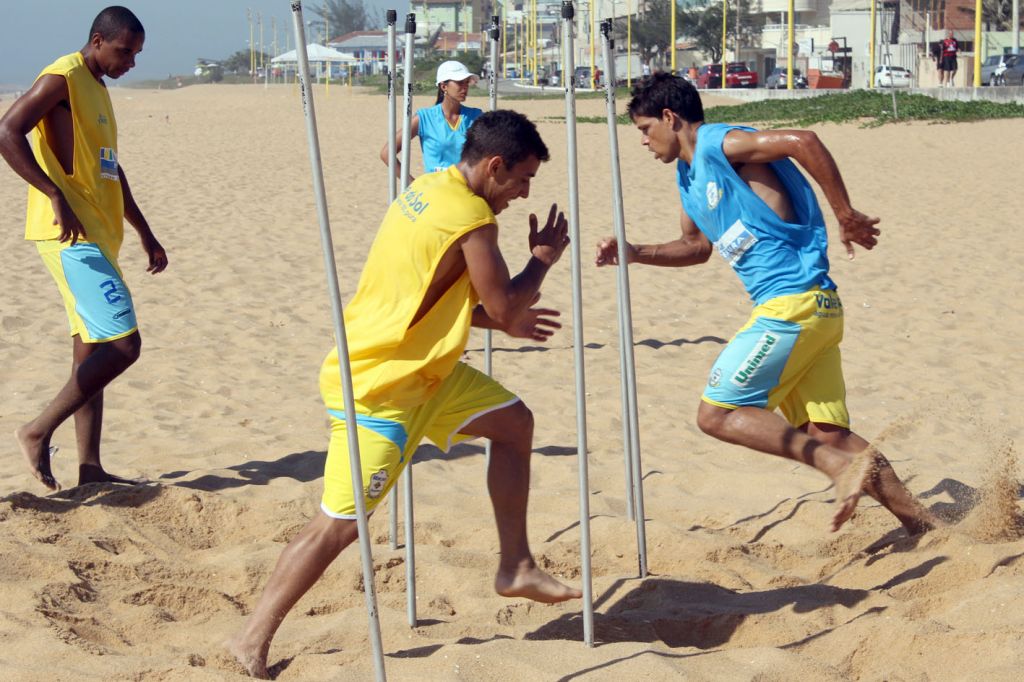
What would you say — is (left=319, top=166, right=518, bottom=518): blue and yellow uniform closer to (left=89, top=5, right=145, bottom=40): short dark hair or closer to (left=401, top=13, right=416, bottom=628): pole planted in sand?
(left=401, top=13, right=416, bottom=628): pole planted in sand

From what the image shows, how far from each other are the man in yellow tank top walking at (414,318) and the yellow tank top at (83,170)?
1874mm

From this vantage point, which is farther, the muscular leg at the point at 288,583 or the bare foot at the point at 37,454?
the bare foot at the point at 37,454

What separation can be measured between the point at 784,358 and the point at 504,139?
137 cm

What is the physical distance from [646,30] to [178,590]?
7117cm

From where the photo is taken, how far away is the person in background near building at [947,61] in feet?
122

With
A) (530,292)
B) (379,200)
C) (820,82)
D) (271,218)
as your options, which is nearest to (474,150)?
(530,292)

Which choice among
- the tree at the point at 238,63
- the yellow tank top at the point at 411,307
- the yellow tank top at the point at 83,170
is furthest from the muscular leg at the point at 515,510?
the tree at the point at 238,63

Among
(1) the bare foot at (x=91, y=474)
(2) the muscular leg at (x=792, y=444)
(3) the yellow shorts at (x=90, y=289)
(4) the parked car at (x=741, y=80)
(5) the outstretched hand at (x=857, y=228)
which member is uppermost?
(4) the parked car at (x=741, y=80)

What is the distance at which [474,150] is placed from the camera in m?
3.61

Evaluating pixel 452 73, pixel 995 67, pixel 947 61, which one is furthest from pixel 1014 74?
pixel 452 73

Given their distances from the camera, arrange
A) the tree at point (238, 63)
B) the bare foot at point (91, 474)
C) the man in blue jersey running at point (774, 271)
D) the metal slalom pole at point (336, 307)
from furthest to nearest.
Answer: the tree at point (238, 63) < the bare foot at point (91, 474) < the man in blue jersey running at point (774, 271) < the metal slalom pole at point (336, 307)

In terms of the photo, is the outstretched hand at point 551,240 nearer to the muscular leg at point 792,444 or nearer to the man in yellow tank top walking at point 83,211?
the muscular leg at point 792,444

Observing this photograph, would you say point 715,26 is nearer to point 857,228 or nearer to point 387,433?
point 857,228

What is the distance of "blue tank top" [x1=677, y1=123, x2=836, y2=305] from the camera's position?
4289 mm
